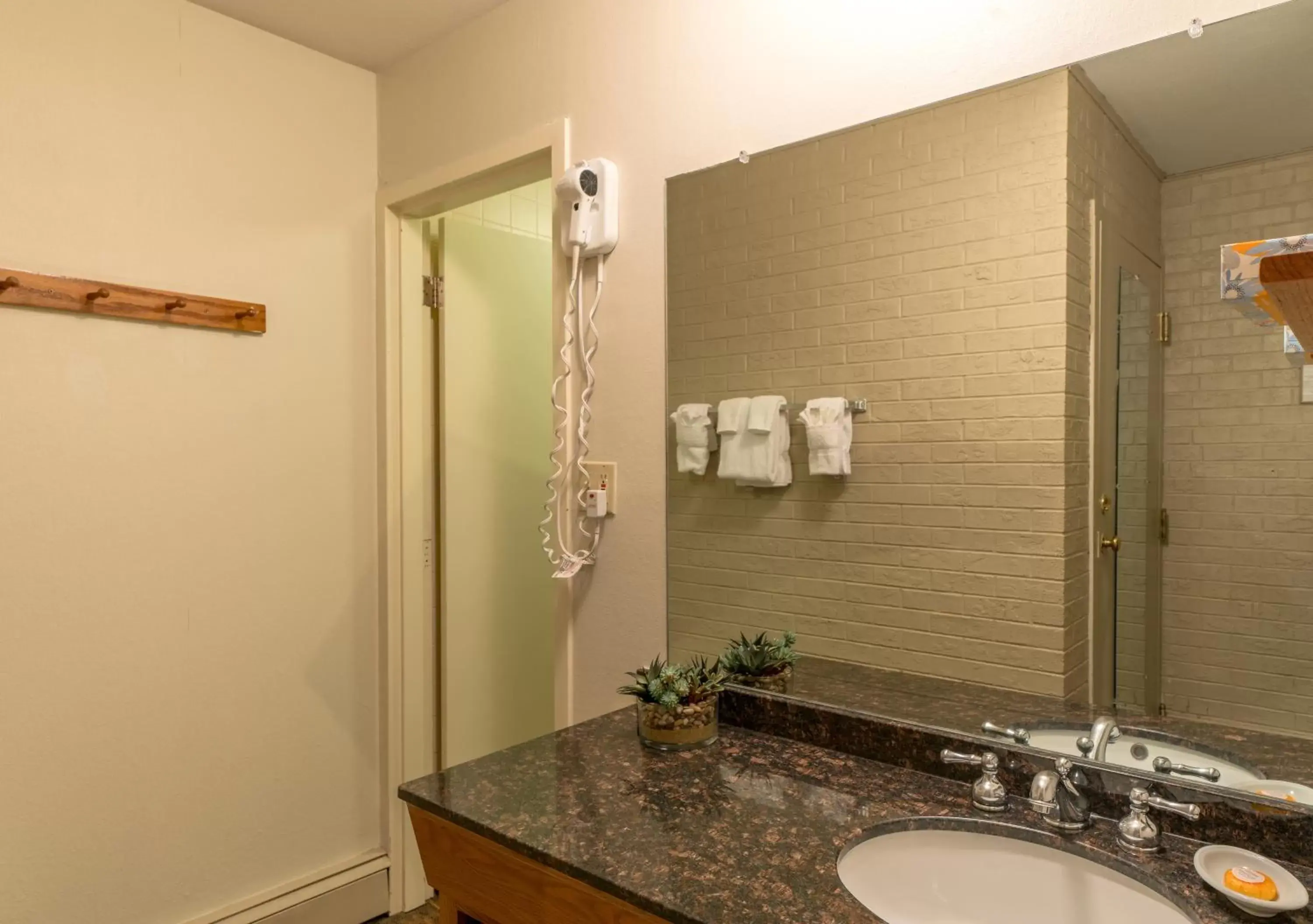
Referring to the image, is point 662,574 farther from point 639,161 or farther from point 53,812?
point 53,812

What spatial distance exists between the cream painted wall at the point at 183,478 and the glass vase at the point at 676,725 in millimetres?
1240

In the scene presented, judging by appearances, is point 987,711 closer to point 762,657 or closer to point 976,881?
point 976,881

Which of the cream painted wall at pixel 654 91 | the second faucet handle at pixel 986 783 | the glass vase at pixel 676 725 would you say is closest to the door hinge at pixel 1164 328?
the cream painted wall at pixel 654 91

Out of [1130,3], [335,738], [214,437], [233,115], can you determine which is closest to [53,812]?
[335,738]

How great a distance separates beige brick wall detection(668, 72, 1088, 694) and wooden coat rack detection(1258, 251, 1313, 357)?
0.25 m

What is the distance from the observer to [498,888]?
1.11 meters

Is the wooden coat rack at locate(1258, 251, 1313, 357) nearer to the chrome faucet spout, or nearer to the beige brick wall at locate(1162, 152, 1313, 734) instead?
the beige brick wall at locate(1162, 152, 1313, 734)

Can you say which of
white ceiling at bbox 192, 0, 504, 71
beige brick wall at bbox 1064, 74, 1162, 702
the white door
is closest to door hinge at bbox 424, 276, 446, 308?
the white door

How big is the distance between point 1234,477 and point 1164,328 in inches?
8.3

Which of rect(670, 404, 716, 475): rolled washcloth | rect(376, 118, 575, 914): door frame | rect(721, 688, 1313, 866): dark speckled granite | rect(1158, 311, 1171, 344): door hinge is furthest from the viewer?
rect(376, 118, 575, 914): door frame

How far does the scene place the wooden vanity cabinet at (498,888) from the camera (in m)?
1.00

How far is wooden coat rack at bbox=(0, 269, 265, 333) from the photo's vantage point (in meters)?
1.74

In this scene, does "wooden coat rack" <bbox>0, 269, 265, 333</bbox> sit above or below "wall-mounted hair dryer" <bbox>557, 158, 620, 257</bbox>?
below

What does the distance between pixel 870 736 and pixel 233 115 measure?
2.00m
